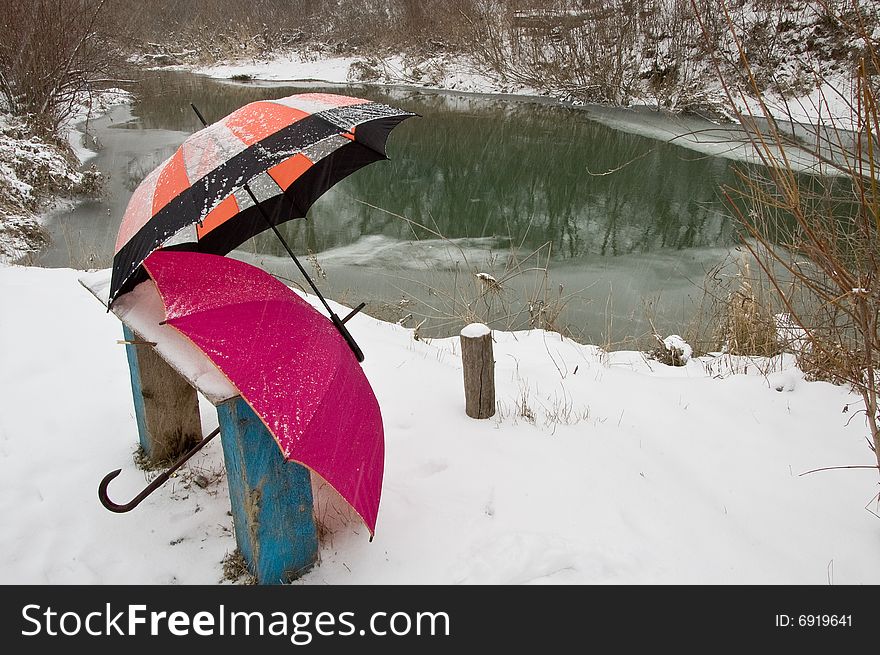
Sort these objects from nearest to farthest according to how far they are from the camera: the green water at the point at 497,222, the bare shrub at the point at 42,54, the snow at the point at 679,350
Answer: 1. the snow at the point at 679,350
2. the green water at the point at 497,222
3. the bare shrub at the point at 42,54

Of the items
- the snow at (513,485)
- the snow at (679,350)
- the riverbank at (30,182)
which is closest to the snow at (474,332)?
the snow at (513,485)

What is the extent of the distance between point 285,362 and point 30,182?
7.63 meters

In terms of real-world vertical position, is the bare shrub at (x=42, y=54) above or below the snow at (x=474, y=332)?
above

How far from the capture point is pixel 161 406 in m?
2.31

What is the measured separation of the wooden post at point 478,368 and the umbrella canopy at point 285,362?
0.85 m

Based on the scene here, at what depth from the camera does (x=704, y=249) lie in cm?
683

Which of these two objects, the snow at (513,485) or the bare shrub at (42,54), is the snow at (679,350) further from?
the bare shrub at (42,54)

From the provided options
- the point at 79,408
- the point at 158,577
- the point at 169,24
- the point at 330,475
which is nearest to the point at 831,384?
the point at 330,475

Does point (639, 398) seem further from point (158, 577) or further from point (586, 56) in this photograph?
point (586, 56)

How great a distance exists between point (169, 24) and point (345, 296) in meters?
26.9

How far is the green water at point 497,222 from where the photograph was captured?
5.70m

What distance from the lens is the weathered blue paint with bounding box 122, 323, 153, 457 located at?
2.23m

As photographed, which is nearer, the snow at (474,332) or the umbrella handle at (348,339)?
the umbrella handle at (348,339)

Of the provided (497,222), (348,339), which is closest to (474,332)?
(348,339)
